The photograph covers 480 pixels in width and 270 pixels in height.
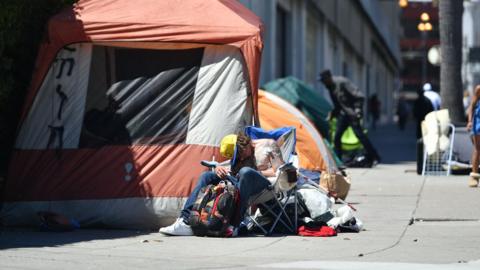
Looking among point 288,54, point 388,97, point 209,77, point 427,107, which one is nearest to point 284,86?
point 427,107

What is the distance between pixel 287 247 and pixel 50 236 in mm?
2523

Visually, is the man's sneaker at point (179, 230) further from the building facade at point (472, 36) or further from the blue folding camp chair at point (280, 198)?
the building facade at point (472, 36)

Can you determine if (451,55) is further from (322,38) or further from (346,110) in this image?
(322,38)

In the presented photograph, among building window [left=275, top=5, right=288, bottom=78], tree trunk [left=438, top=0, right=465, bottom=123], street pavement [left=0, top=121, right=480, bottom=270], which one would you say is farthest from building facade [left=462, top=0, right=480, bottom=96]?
street pavement [left=0, top=121, right=480, bottom=270]

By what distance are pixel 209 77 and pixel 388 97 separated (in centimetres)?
7642

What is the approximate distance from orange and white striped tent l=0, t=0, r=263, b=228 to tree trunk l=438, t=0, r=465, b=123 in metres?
9.40

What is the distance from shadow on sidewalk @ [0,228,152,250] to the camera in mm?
11098

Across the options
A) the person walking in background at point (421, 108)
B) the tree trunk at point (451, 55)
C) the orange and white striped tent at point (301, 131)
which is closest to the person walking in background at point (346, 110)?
the person walking in background at point (421, 108)

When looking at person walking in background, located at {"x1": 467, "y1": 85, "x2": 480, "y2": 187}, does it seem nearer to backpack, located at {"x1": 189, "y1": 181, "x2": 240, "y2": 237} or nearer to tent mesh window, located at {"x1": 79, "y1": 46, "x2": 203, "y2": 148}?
tent mesh window, located at {"x1": 79, "y1": 46, "x2": 203, "y2": 148}

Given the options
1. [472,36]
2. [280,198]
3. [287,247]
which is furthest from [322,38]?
[472,36]

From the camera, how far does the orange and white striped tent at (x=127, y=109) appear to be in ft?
41.7

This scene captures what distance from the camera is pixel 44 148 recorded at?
42.3 ft

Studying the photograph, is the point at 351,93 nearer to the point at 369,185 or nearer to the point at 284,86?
the point at 284,86

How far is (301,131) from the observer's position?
18.0m
